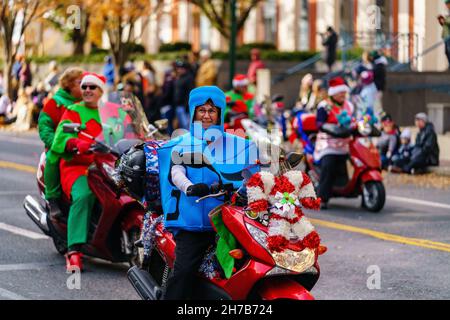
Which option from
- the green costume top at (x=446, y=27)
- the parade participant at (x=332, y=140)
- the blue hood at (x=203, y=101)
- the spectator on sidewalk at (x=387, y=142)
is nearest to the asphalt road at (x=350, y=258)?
the parade participant at (x=332, y=140)

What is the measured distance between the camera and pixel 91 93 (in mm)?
11172

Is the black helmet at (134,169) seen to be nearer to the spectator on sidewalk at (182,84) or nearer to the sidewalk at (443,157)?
the sidewalk at (443,157)

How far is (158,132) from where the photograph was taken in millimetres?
11102

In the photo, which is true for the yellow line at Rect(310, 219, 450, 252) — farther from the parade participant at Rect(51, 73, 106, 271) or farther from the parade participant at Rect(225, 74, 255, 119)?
the parade participant at Rect(225, 74, 255, 119)

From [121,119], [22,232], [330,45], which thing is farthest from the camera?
[330,45]

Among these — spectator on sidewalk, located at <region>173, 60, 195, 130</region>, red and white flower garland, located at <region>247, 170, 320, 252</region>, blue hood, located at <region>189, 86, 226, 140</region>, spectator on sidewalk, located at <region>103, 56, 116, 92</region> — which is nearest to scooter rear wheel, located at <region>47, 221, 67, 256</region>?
blue hood, located at <region>189, 86, 226, 140</region>

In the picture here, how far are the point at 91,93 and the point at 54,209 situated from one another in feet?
3.63

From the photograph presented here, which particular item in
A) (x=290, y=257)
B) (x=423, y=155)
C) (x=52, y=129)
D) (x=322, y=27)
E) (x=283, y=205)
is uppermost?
(x=322, y=27)

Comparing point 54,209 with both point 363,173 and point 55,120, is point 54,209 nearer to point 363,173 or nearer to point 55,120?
point 55,120

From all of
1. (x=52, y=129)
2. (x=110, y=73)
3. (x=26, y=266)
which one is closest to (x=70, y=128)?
(x=52, y=129)

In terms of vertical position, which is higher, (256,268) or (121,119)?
(121,119)

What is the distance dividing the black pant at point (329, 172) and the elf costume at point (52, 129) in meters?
4.83

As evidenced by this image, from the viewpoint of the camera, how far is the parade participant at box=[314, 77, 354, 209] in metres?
15.7

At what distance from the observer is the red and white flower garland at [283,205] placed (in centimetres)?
751
